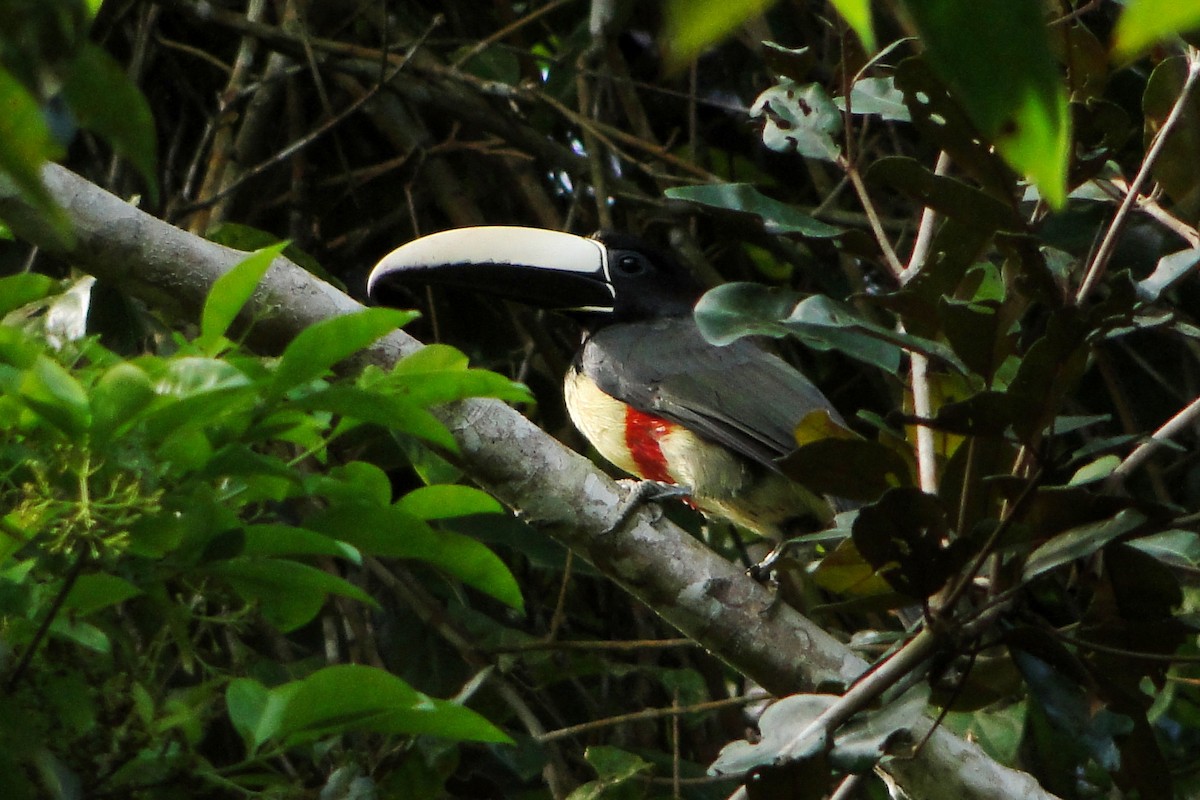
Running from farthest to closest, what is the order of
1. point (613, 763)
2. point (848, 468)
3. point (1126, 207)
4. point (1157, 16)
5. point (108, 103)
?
point (613, 763) → point (848, 468) → point (1126, 207) → point (108, 103) → point (1157, 16)

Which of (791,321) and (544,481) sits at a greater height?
(791,321)

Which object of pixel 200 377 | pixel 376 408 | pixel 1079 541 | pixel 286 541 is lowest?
pixel 1079 541

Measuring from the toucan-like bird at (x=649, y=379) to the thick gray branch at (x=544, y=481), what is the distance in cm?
78

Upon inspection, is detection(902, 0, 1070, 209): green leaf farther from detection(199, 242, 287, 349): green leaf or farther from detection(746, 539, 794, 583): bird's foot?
detection(746, 539, 794, 583): bird's foot

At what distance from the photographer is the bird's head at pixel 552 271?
3.50 metres

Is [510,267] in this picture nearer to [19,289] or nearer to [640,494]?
[640,494]

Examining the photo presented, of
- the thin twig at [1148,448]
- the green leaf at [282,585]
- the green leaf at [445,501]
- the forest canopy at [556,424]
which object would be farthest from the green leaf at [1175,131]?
the green leaf at [282,585]

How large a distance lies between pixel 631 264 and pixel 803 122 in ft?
5.21

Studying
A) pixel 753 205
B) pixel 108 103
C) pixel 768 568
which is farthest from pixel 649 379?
pixel 108 103

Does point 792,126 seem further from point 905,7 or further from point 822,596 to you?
point 905,7

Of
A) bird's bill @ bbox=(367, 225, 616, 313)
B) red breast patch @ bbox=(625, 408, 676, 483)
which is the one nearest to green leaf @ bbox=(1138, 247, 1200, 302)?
red breast patch @ bbox=(625, 408, 676, 483)

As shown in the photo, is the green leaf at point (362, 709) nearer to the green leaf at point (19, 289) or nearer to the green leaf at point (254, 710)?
the green leaf at point (254, 710)

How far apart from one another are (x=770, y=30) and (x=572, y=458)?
212 centimetres

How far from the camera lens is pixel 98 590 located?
1.52 metres
